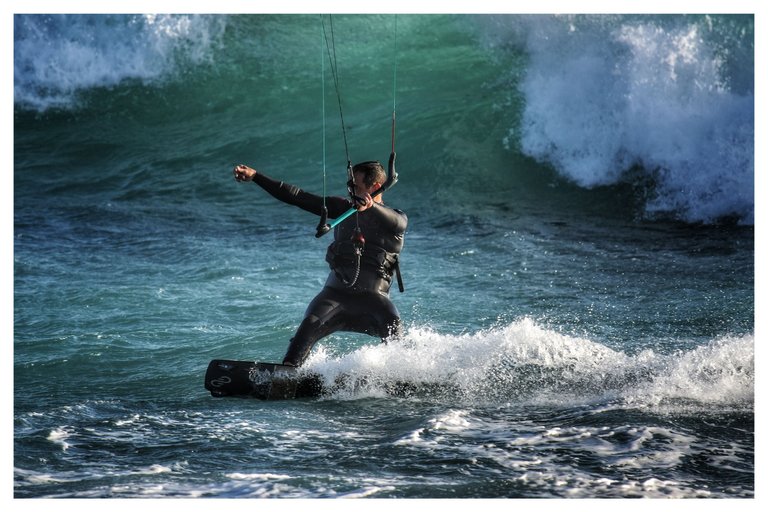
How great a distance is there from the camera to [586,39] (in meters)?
14.1

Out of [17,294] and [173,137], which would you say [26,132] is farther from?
[17,294]

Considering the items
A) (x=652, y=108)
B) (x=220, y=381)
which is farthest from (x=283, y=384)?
(x=652, y=108)

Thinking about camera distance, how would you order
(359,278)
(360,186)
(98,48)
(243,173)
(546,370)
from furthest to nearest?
(98,48) → (546,370) → (359,278) → (360,186) → (243,173)

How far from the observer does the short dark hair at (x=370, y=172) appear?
20.4 feet

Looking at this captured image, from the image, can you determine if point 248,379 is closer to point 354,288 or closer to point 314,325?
point 314,325

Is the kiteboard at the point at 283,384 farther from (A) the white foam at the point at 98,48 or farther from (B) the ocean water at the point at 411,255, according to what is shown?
(A) the white foam at the point at 98,48

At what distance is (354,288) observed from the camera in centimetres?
641

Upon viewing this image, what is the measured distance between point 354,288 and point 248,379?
86 centimetres

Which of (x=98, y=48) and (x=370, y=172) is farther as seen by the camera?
(x=98, y=48)

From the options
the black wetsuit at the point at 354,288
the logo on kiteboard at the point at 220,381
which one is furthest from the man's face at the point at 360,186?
the logo on kiteboard at the point at 220,381

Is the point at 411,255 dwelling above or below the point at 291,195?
below

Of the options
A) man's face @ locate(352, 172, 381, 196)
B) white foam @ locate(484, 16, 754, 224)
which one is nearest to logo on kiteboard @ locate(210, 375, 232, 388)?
man's face @ locate(352, 172, 381, 196)

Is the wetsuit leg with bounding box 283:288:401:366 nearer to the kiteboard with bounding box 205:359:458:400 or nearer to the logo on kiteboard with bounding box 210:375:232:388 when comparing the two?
the kiteboard with bounding box 205:359:458:400
